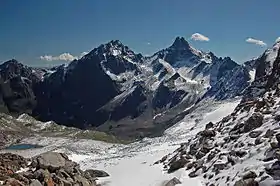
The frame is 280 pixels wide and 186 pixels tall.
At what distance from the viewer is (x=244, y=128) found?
40625mm

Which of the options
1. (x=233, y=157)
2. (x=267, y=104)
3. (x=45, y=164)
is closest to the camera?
(x=233, y=157)

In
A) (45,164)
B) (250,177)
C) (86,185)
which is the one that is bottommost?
(250,177)

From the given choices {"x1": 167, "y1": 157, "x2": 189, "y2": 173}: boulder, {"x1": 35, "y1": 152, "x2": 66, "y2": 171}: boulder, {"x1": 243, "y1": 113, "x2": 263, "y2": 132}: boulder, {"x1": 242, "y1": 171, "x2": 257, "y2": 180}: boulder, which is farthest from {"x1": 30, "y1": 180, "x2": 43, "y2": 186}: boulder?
{"x1": 243, "y1": 113, "x2": 263, "y2": 132}: boulder

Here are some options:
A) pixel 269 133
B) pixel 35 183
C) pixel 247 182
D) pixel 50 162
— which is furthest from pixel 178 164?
pixel 247 182

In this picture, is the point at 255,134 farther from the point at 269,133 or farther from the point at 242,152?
the point at 242,152

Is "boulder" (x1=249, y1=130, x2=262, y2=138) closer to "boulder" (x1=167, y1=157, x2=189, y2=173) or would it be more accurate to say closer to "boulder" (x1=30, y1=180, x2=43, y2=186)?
"boulder" (x1=167, y1=157, x2=189, y2=173)

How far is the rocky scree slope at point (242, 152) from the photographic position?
28328 mm

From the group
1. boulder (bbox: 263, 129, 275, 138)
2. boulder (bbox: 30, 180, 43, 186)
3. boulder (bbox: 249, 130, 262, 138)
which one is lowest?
boulder (bbox: 263, 129, 275, 138)

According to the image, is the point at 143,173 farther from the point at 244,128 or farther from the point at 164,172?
the point at 244,128

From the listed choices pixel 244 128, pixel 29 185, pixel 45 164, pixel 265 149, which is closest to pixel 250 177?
pixel 265 149

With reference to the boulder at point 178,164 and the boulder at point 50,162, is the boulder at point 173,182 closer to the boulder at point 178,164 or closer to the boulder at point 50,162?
the boulder at point 178,164

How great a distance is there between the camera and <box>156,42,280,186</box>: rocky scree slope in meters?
28.3

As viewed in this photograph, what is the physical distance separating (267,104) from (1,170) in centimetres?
2713

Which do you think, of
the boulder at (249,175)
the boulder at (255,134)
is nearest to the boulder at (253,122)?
the boulder at (255,134)
